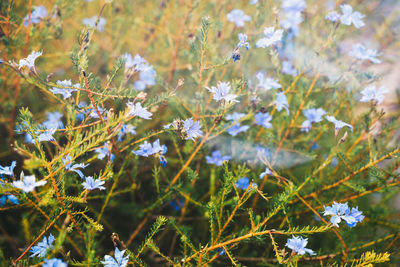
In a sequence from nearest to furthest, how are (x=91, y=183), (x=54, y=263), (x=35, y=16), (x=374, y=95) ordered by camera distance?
1. (x=54, y=263)
2. (x=91, y=183)
3. (x=374, y=95)
4. (x=35, y=16)

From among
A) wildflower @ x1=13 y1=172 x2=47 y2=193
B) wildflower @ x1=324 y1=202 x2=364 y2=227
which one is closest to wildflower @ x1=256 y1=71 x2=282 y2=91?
wildflower @ x1=324 y1=202 x2=364 y2=227

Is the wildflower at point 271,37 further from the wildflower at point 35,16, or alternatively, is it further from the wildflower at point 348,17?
the wildflower at point 35,16

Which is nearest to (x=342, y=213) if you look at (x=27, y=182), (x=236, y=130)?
(x=236, y=130)

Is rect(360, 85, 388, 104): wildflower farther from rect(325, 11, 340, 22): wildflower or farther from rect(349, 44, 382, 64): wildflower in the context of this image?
rect(325, 11, 340, 22): wildflower

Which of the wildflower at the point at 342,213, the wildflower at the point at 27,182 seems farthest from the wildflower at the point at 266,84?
the wildflower at the point at 27,182

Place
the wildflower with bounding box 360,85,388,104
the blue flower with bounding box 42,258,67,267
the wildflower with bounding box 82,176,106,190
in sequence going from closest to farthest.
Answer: the blue flower with bounding box 42,258,67,267, the wildflower with bounding box 82,176,106,190, the wildflower with bounding box 360,85,388,104

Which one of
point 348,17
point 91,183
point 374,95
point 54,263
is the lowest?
point 54,263

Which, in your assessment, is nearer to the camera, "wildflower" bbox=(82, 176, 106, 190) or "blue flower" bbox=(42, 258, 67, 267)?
"blue flower" bbox=(42, 258, 67, 267)

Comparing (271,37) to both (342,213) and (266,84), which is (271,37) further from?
(342,213)

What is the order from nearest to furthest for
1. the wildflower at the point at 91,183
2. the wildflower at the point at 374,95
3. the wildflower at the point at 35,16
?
the wildflower at the point at 91,183, the wildflower at the point at 374,95, the wildflower at the point at 35,16

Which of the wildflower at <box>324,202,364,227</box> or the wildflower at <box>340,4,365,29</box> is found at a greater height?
the wildflower at <box>340,4,365,29</box>

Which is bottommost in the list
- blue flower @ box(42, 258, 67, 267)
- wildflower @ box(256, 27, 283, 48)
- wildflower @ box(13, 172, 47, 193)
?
blue flower @ box(42, 258, 67, 267)

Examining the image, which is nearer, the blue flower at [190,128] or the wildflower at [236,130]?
the blue flower at [190,128]

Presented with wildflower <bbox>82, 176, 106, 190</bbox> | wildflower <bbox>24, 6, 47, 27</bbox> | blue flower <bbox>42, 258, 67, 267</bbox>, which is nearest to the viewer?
blue flower <bbox>42, 258, 67, 267</bbox>
